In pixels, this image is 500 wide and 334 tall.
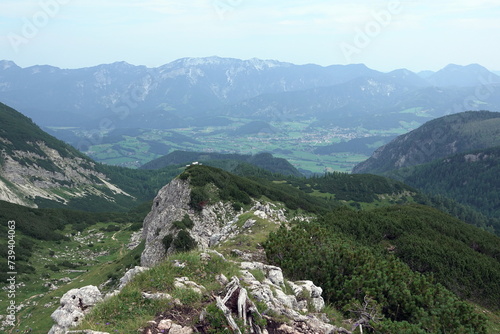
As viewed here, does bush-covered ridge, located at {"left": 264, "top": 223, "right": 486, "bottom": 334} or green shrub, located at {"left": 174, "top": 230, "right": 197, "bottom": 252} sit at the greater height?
bush-covered ridge, located at {"left": 264, "top": 223, "right": 486, "bottom": 334}

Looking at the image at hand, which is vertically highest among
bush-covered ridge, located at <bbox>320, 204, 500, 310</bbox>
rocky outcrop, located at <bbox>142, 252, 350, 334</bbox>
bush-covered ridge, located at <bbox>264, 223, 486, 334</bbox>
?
rocky outcrop, located at <bbox>142, 252, 350, 334</bbox>

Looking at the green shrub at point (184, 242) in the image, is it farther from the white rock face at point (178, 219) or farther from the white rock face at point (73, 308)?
the white rock face at point (73, 308)

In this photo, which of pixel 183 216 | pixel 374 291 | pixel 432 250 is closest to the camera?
pixel 374 291

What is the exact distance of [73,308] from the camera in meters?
18.2

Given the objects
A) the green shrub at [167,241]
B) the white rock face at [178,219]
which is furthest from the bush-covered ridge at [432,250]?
the green shrub at [167,241]

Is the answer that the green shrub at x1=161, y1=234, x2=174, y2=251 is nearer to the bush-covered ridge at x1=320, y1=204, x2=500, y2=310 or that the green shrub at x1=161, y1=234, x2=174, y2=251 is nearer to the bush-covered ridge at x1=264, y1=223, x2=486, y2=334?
the bush-covered ridge at x1=320, y1=204, x2=500, y2=310

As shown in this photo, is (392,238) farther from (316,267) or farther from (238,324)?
(238,324)

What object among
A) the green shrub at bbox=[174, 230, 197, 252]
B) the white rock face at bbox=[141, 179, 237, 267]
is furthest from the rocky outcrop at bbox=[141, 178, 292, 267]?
the green shrub at bbox=[174, 230, 197, 252]

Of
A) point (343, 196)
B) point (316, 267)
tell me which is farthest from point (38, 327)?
point (343, 196)

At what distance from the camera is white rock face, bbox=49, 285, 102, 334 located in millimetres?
16641

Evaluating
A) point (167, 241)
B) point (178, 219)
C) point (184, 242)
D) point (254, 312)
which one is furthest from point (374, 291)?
point (178, 219)

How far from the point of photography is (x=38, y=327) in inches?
1864

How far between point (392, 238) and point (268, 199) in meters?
40.8

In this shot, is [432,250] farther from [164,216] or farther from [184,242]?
[164,216]
